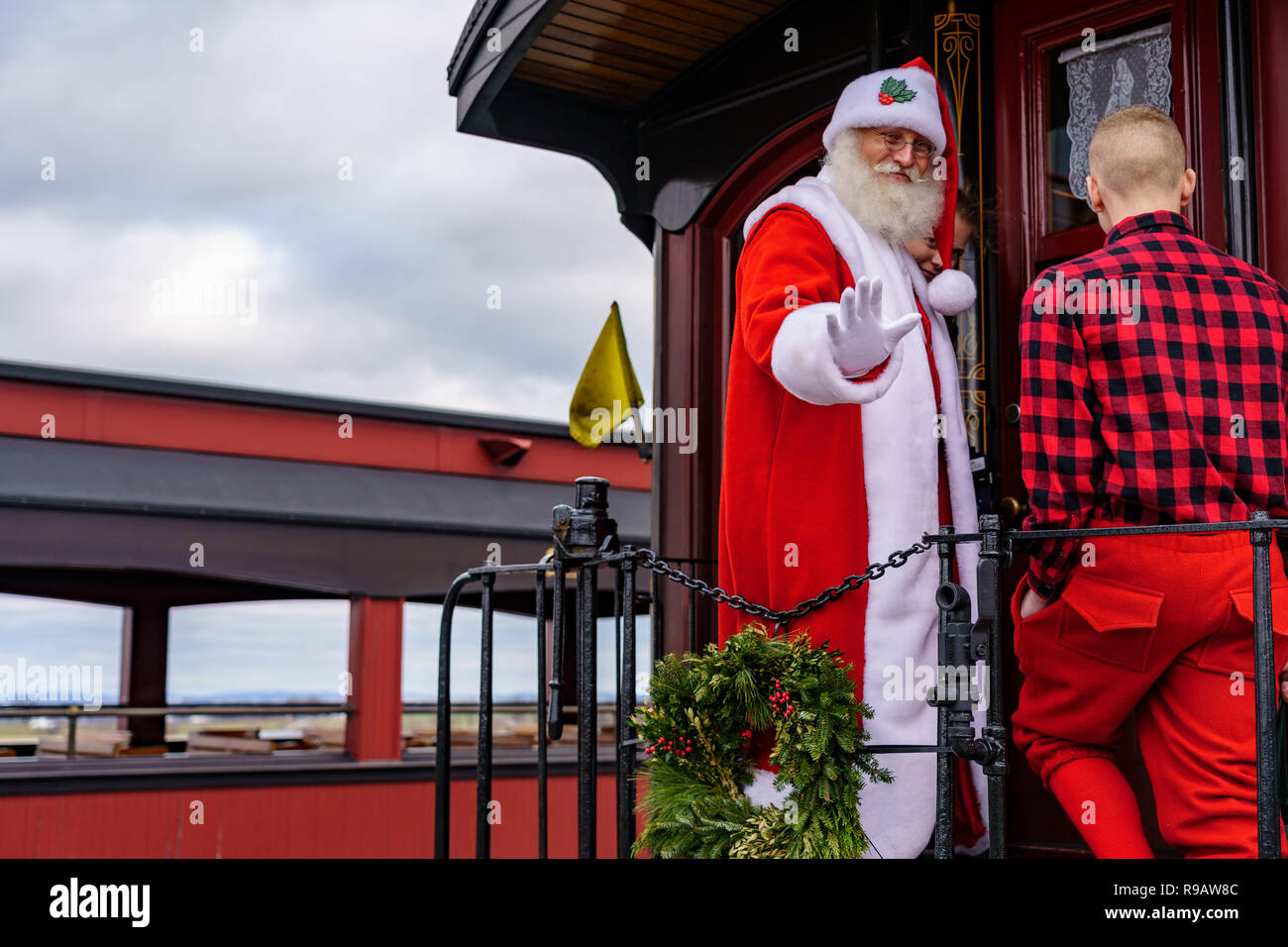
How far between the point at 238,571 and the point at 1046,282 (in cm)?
777

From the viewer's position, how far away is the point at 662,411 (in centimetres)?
557

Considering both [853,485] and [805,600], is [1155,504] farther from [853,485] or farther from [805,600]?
[805,600]

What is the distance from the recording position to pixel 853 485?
316 cm

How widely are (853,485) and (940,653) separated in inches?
23.6

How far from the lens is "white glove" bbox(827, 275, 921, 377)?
106 inches

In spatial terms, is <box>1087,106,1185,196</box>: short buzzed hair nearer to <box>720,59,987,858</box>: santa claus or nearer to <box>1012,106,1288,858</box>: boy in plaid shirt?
<box>1012,106,1288,858</box>: boy in plaid shirt

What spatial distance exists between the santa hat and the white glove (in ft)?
2.49

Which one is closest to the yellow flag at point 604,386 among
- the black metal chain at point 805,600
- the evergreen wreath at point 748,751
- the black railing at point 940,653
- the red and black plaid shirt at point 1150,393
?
the black railing at point 940,653

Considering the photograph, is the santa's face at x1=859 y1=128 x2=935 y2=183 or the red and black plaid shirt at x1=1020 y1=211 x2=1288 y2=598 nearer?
the red and black plaid shirt at x1=1020 y1=211 x2=1288 y2=598

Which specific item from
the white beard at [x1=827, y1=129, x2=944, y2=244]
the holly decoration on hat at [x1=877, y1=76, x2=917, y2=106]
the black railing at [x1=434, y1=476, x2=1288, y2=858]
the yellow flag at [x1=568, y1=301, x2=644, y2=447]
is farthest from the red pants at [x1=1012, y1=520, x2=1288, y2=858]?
the yellow flag at [x1=568, y1=301, x2=644, y2=447]

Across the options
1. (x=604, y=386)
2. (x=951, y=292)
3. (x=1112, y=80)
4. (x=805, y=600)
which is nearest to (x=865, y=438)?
(x=805, y=600)
